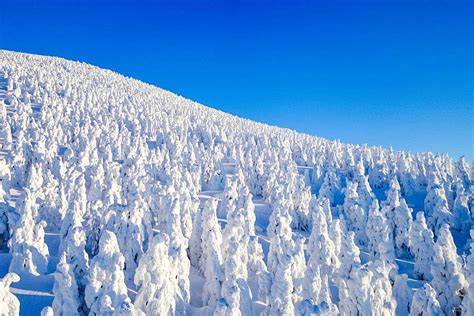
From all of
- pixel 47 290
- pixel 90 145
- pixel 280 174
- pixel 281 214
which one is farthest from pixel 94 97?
pixel 47 290

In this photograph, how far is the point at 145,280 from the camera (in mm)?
24156

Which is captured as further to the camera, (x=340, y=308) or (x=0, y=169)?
(x=0, y=169)

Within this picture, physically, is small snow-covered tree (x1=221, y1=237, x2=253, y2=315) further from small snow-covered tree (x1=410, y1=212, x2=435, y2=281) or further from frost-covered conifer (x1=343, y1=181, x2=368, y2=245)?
frost-covered conifer (x1=343, y1=181, x2=368, y2=245)

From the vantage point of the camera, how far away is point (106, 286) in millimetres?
20734

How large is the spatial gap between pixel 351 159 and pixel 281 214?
49.2 m

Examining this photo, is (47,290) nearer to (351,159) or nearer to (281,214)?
(281,214)

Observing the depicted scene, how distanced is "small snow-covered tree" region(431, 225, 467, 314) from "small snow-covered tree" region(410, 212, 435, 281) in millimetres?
4596

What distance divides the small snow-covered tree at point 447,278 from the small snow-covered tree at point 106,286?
78.9 feet

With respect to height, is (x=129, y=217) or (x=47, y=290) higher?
(x=129, y=217)

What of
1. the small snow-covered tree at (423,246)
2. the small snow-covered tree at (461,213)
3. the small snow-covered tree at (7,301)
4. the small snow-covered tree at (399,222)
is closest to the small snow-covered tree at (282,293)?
the small snow-covered tree at (7,301)

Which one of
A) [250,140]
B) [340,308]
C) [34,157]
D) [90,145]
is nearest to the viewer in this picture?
[340,308]

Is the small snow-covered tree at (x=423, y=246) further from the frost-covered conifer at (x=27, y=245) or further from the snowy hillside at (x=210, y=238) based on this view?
the frost-covered conifer at (x=27, y=245)

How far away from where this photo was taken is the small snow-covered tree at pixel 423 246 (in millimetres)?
38938

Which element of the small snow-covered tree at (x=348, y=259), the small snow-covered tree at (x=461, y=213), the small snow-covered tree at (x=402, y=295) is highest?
the small snow-covered tree at (x=461, y=213)
